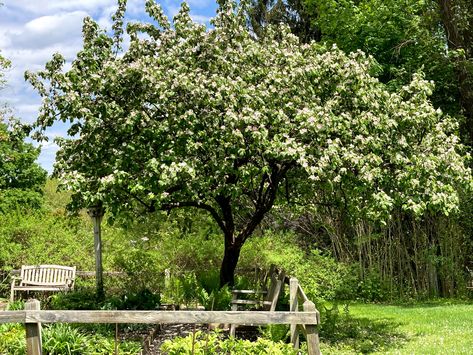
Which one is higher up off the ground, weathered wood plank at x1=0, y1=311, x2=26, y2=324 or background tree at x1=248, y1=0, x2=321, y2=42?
background tree at x1=248, y1=0, x2=321, y2=42

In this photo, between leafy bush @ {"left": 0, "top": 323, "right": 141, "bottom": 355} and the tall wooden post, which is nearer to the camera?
leafy bush @ {"left": 0, "top": 323, "right": 141, "bottom": 355}

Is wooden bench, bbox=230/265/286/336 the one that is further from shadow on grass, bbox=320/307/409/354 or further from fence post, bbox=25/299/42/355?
fence post, bbox=25/299/42/355

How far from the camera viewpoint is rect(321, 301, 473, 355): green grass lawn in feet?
28.2

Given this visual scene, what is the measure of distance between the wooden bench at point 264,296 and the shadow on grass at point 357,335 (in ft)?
3.61

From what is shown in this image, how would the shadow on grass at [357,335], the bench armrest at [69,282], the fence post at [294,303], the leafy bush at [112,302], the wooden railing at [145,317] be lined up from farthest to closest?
the bench armrest at [69,282]
the leafy bush at [112,302]
the shadow on grass at [357,335]
the fence post at [294,303]
the wooden railing at [145,317]

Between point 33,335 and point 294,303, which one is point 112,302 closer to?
point 294,303

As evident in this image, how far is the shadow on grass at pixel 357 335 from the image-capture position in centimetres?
871

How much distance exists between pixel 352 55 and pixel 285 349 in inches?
210

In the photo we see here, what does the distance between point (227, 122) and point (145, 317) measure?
145 inches

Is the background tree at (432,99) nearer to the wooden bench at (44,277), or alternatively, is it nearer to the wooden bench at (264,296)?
the wooden bench at (264,296)

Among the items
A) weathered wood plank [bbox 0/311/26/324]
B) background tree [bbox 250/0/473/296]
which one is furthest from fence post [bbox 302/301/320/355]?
background tree [bbox 250/0/473/296]

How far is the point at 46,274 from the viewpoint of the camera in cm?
1373

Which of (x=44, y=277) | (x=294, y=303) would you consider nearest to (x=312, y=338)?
(x=294, y=303)

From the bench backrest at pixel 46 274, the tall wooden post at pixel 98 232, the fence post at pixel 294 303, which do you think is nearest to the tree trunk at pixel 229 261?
the tall wooden post at pixel 98 232
